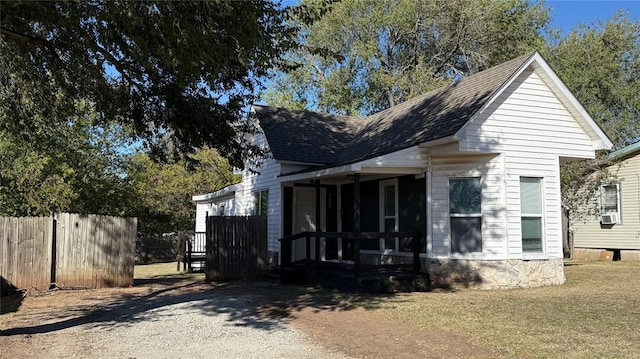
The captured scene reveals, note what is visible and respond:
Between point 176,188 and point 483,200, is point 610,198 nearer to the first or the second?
point 483,200

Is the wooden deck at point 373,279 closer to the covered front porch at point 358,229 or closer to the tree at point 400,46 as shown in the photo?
the covered front porch at point 358,229

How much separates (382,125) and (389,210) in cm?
395

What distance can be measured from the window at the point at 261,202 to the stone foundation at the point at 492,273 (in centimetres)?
667

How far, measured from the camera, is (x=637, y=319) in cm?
795

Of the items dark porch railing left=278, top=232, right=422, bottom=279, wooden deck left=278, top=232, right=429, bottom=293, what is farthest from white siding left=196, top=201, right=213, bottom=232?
wooden deck left=278, top=232, right=429, bottom=293

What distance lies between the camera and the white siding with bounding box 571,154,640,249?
2020 cm

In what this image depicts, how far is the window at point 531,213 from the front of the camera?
1214cm

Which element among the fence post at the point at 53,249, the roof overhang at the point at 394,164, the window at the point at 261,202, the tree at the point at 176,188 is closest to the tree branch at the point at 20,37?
the fence post at the point at 53,249

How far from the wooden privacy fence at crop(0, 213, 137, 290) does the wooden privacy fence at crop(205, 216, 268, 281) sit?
211 cm

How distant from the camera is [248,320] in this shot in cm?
841

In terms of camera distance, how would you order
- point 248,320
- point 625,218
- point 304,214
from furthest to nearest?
1. point 625,218
2. point 304,214
3. point 248,320

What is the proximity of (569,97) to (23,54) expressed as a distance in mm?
11354

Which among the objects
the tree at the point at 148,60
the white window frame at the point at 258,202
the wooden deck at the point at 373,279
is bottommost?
the wooden deck at the point at 373,279

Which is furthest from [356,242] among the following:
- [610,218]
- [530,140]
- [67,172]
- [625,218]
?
[625,218]
